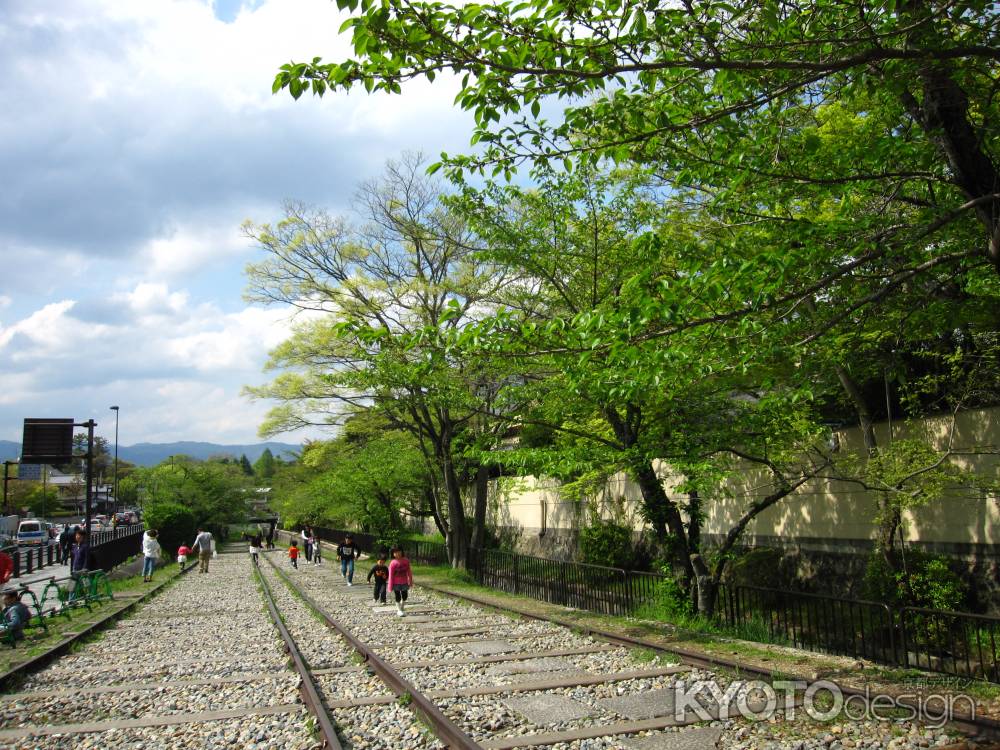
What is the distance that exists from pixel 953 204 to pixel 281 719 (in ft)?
26.2

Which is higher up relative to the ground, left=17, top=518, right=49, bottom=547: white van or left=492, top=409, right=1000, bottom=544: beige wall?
left=492, top=409, right=1000, bottom=544: beige wall

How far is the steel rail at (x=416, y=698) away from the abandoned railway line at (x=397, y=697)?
2 centimetres

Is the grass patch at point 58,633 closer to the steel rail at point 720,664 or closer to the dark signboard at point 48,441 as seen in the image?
the steel rail at point 720,664

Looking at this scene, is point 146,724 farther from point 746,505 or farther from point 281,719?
point 746,505

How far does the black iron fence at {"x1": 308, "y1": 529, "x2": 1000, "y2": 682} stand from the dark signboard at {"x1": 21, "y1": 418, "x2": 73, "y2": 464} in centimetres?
1997

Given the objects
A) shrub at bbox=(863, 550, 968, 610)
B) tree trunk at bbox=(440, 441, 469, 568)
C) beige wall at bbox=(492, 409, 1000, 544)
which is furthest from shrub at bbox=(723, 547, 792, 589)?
tree trunk at bbox=(440, 441, 469, 568)

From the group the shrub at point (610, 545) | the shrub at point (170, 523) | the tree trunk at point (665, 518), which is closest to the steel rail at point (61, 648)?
the tree trunk at point (665, 518)

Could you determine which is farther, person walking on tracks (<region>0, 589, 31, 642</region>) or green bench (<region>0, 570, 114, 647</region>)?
green bench (<region>0, 570, 114, 647</region>)

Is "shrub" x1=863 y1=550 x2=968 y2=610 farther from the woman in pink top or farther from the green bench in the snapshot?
the green bench

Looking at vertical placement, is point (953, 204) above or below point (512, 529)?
above

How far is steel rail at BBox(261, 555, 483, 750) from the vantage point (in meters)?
5.70

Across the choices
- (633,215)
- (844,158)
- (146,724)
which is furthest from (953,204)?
(146,724)

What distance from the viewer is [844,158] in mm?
7410

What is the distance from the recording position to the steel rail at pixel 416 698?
18.7 ft
